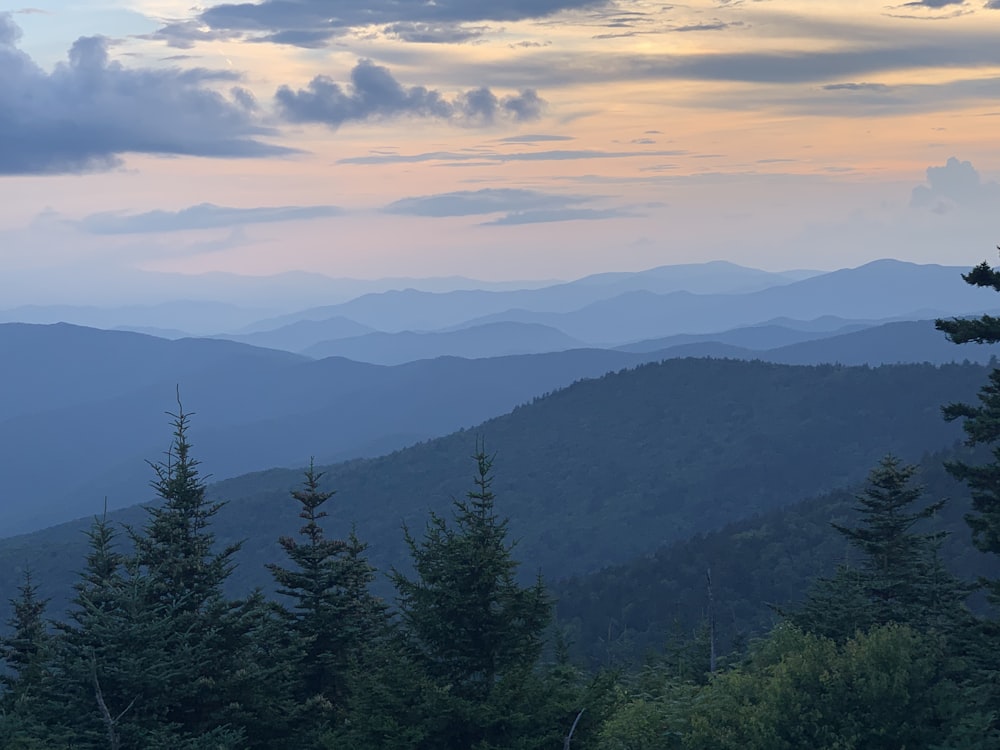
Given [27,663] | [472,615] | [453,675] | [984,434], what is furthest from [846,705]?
[27,663]

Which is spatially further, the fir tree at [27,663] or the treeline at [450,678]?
the fir tree at [27,663]

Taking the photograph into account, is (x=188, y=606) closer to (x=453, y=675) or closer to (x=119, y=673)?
(x=119, y=673)

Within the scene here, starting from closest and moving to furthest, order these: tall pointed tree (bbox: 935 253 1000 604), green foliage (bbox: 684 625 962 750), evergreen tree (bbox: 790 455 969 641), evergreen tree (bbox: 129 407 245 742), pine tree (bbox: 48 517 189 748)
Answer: pine tree (bbox: 48 517 189 748)
green foliage (bbox: 684 625 962 750)
evergreen tree (bbox: 129 407 245 742)
tall pointed tree (bbox: 935 253 1000 604)
evergreen tree (bbox: 790 455 969 641)

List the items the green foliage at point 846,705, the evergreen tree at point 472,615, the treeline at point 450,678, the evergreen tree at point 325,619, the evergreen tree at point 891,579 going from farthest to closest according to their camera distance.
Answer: the evergreen tree at point 891,579 < the evergreen tree at point 325,619 < the green foliage at point 846,705 < the evergreen tree at point 472,615 < the treeline at point 450,678

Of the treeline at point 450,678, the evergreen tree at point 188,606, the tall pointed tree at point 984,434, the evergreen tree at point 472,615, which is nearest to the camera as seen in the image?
the treeline at point 450,678

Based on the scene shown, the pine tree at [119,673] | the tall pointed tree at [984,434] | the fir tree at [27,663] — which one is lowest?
the fir tree at [27,663]

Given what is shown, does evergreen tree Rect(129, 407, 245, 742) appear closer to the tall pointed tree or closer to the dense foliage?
the dense foliage

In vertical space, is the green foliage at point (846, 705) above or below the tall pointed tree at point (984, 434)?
below

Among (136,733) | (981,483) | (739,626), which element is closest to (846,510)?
(739,626)

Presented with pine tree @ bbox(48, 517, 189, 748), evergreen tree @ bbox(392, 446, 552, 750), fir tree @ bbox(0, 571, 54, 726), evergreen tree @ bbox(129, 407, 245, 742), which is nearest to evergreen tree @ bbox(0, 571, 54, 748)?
fir tree @ bbox(0, 571, 54, 726)

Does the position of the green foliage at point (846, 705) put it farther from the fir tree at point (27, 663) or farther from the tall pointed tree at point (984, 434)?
the fir tree at point (27, 663)

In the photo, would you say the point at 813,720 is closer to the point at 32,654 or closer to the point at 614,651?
the point at 32,654

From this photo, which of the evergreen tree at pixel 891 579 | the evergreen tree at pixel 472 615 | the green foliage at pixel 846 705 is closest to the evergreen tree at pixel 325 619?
the evergreen tree at pixel 472 615

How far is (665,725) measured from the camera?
24.7 meters
